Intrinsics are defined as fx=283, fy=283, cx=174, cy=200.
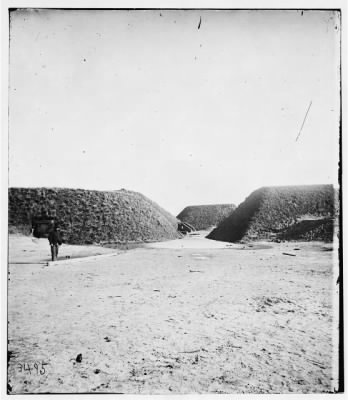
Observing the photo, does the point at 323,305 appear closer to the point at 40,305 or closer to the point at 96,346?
the point at 96,346

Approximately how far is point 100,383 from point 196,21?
6524mm

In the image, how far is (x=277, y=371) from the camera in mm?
4113

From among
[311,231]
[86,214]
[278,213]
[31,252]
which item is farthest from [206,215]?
[31,252]

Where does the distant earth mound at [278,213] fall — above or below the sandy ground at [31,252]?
above

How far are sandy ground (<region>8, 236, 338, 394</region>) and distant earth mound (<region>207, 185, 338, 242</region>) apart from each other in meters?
19.7

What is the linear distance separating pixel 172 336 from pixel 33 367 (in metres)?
2.25

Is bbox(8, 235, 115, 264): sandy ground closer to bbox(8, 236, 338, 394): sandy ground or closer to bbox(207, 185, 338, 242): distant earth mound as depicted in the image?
bbox(8, 236, 338, 394): sandy ground

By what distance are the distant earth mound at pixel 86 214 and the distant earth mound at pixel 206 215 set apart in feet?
140

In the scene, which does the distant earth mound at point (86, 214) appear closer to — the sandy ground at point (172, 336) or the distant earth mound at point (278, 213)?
the distant earth mound at point (278, 213)

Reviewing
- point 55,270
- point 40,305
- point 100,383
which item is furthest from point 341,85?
point 55,270

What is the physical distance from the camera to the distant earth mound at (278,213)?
28375 mm

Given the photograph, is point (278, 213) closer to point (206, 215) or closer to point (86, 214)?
point (86, 214)

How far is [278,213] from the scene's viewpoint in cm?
3238

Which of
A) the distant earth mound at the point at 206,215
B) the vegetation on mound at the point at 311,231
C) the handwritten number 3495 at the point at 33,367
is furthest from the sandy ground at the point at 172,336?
the distant earth mound at the point at 206,215
